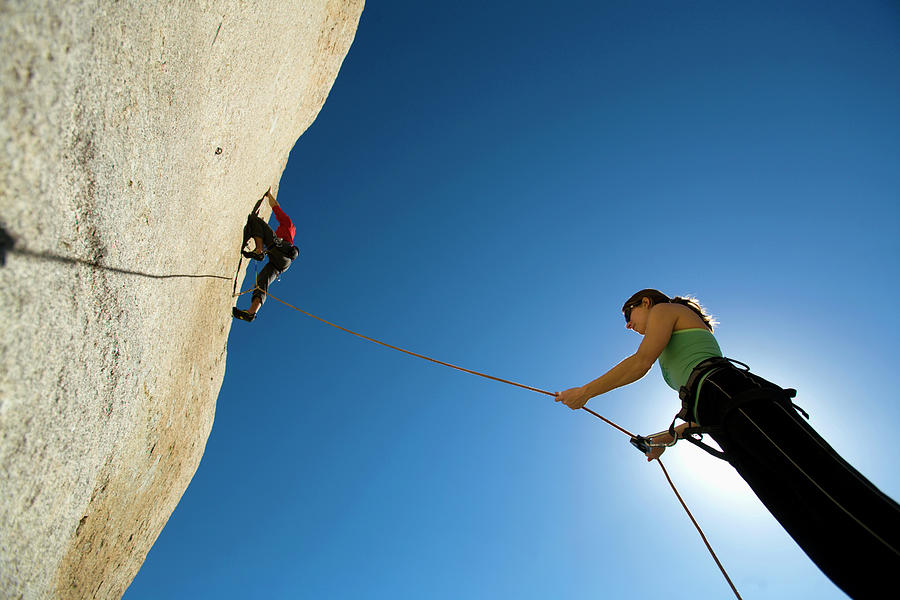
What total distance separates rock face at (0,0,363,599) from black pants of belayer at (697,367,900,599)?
2.99m

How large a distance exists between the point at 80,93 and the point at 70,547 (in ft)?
7.98

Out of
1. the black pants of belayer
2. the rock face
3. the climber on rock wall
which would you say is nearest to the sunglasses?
the black pants of belayer

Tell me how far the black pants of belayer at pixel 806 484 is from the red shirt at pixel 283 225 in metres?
5.61

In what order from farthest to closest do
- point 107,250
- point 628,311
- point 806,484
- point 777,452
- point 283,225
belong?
point 283,225, point 628,311, point 107,250, point 777,452, point 806,484

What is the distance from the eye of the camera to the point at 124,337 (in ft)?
8.02

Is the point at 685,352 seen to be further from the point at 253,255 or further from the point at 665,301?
the point at 253,255

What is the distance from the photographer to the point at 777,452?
1.74 meters

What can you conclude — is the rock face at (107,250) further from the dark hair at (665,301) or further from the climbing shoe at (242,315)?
the dark hair at (665,301)

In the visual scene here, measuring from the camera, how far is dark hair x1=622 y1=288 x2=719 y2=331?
275 centimetres

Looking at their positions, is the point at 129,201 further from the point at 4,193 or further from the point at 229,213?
the point at 229,213

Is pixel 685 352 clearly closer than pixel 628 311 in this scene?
Yes

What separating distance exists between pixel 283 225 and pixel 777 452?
→ 6.06m

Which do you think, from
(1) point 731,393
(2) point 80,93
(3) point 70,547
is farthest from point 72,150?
(1) point 731,393

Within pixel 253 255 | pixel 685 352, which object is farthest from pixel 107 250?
pixel 253 255
